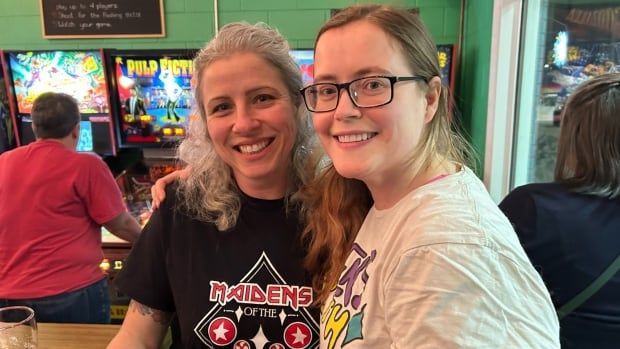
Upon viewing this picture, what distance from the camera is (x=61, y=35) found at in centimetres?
356

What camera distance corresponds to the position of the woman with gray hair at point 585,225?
1.52 meters

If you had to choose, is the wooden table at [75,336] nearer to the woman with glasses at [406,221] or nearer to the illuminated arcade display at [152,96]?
the woman with glasses at [406,221]

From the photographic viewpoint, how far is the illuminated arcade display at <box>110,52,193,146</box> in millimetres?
3268

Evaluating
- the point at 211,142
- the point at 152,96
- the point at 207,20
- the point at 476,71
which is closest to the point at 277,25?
the point at 207,20

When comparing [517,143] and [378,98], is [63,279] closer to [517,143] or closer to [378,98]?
[378,98]

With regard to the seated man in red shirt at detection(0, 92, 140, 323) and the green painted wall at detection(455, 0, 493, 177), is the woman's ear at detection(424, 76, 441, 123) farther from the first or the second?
the green painted wall at detection(455, 0, 493, 177)

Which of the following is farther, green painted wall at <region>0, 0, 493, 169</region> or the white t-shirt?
green painted wall at <region>0, 0, 493, 169</region>

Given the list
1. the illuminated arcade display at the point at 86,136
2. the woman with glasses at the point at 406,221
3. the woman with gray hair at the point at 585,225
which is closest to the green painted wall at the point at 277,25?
the illuminated arcade display at the point at 86,136

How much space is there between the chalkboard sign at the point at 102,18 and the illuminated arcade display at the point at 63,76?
0.95 ft

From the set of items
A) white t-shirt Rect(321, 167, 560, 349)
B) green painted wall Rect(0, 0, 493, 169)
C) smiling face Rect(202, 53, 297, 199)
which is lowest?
white t-shirt Rect(321, 167, 560, 349)

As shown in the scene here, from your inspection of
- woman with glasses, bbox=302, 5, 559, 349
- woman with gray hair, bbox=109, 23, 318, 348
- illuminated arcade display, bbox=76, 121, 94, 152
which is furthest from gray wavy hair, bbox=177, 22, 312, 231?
illuminated arcade display, bbox=76, 121, 94, 152

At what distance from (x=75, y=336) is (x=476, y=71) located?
8.61 ft

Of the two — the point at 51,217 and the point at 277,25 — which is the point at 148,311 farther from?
the point at 277,25

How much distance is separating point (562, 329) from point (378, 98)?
1.22 m
